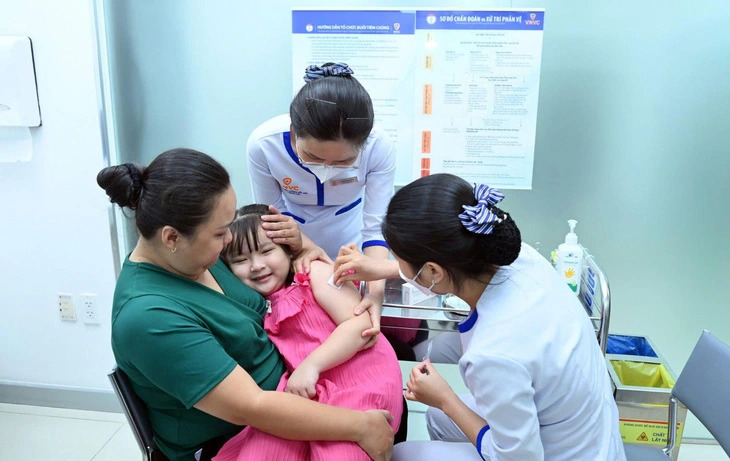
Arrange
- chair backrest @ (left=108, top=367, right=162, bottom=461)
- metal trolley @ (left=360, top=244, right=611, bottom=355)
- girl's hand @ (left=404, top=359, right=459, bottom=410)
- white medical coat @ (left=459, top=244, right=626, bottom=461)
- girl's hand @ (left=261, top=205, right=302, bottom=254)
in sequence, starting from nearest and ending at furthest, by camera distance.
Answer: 1. white medical coat @ (left=459, top=244, right=626, bottom=461)
2. chair backrest @ (left=108, top=367, right=162, bottom=461)
3. girl's hand @ (left=404, top=359, right=459, bottom=410)
4. girl's hand @ (left=261, top=205, right=302, bottom=254)
5. metal trolley @ (left=360, top=244, right=611, bottom=355)

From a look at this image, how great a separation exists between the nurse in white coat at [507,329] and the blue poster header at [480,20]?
124 cm

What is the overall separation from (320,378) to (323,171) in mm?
609

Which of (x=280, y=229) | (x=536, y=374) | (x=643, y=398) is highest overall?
(x=280, y=229)

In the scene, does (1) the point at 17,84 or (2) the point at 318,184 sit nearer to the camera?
(2) the point at 318,184

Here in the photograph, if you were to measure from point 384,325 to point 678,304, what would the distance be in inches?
58.6

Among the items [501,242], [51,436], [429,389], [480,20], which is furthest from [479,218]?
[51,436]

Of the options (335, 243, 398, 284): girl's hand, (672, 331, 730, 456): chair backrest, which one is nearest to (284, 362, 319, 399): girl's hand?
(335, 243, 398, 284): girl's hand

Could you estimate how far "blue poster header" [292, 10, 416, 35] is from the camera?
2.10 metres

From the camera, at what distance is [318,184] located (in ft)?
5.80

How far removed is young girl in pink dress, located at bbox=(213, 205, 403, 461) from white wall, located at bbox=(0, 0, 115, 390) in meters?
1.20

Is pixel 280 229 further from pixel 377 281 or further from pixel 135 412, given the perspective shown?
pixel 135 412

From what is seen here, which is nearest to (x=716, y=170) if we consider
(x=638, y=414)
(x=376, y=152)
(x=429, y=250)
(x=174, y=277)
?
(x=638, y=414)

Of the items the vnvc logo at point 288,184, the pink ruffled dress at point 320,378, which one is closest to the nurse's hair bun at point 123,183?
the pink ruffled dress at point 320,378

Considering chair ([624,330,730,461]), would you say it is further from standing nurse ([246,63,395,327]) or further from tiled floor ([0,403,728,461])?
tiled floor ([0,403,728,461])
